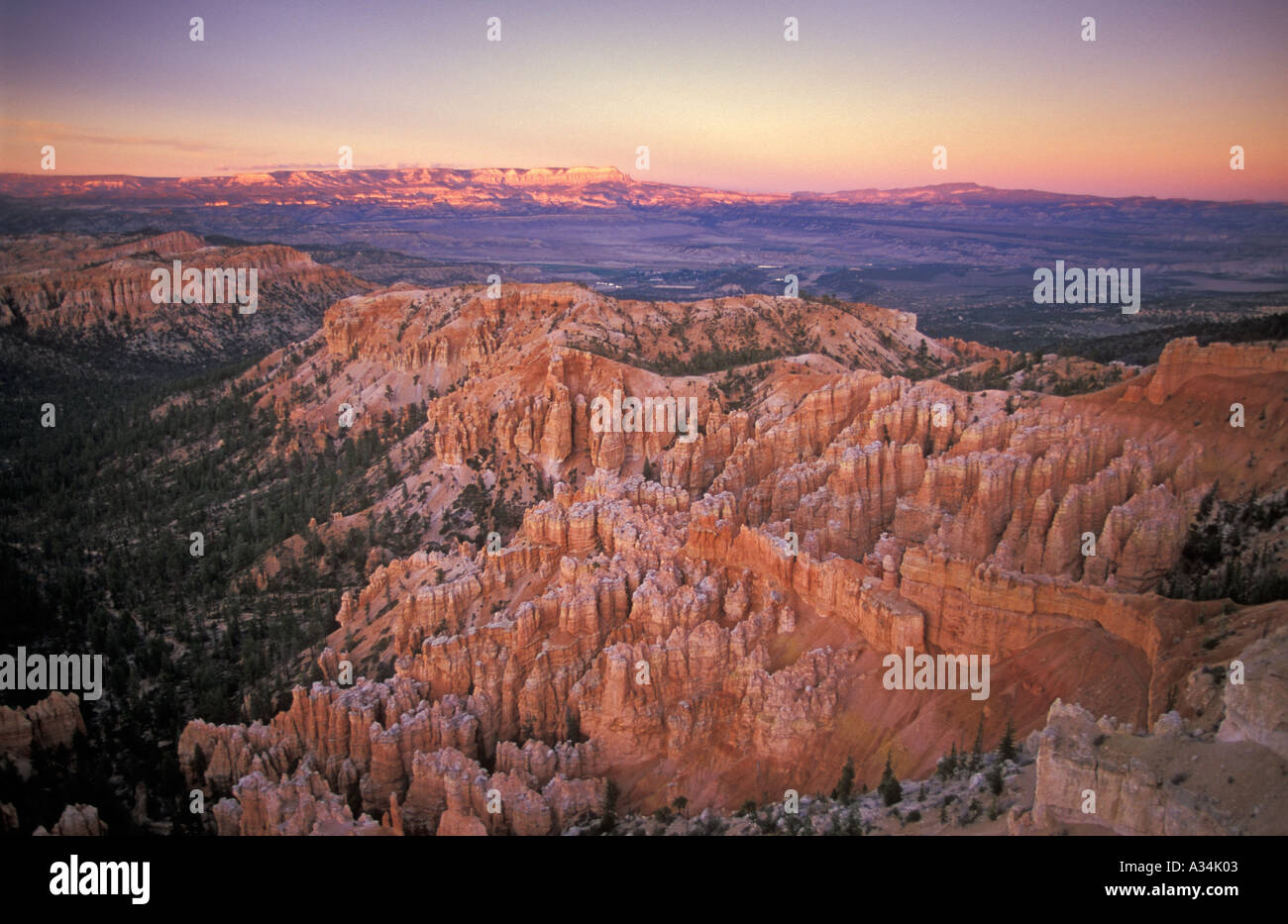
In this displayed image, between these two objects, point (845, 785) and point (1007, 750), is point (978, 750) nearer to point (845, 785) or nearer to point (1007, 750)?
point (1007, 750)

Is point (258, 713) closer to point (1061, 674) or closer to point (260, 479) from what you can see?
point (1061, 674)

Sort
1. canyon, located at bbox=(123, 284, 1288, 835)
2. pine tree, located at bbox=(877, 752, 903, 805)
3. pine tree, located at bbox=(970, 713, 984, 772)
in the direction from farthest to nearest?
canyon, located at bbox=(123, 284, 1288, 835)
pine tree, located at bbox=(970, 713, 984, 772)
pine tree, located at bbox=(877, 752, 903, 805)

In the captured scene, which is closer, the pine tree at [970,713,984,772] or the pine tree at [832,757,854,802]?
the pine tree at [970,713,984,772]

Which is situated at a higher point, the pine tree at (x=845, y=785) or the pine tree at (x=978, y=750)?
the pine tree at (x=978, y=750)

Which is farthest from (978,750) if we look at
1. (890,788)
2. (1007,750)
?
(890,788)

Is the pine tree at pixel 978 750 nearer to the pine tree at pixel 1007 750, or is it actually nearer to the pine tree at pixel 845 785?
the pine tree at pixel 1007 750

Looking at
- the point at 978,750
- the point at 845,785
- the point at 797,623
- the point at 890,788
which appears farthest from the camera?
the point at 797,623

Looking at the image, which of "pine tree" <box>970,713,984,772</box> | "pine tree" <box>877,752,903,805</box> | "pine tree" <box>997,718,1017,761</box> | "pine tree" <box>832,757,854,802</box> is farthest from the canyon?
"pine tree" <box>997,718,1017,761</box>

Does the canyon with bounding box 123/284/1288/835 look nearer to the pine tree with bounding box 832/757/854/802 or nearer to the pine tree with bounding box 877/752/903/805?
the pine tree with bounding box 832/757/854/802


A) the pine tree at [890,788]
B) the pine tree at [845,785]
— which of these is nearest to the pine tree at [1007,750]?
the pine tree at [890,788]

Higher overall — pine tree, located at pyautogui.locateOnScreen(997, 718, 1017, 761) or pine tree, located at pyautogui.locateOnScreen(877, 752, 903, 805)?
pine tree, located at pyautogui.locateOnScreen(997, 718, 1017, 761)

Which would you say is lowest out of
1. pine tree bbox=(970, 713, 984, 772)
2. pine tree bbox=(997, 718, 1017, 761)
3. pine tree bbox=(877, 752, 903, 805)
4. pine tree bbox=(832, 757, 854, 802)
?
pine tree bbox=(832, 757, 854, 802)
